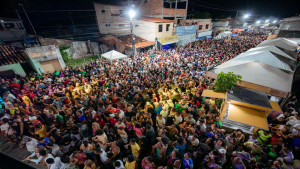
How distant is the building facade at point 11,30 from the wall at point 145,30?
1645cm

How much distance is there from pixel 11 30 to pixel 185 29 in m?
25.8

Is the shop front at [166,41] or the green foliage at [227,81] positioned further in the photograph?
the shop front at [166,41]

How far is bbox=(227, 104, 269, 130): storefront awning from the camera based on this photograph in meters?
4.35

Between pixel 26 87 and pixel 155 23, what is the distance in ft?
53.7

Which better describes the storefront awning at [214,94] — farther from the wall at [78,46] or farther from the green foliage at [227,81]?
the wall at [78,46]

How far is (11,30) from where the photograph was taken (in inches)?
635

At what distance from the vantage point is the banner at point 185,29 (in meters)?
21.0

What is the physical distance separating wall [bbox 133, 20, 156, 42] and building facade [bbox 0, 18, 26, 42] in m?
16.5

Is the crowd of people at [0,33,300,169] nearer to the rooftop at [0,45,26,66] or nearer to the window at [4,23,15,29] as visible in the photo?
the rooftop at [0,45,26,66]

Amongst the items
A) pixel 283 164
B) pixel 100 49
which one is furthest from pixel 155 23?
pixel 283 164

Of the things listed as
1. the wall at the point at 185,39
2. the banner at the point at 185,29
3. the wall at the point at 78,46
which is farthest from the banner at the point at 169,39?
the wall at the point at 78,46

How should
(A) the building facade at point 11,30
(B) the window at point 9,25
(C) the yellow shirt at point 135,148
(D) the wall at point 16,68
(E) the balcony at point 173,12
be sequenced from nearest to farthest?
1. (C) the yellow shirt at point 135,148
2. (D) the wall at point 16,68
3. (A) the building facade at point 11,30
4. (B) the window at point 9,25
5. (E) the balcony at point 173,12

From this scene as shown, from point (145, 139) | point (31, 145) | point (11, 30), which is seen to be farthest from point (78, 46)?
point (145, 139)

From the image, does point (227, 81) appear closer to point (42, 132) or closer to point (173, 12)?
point (42, 132)
